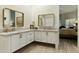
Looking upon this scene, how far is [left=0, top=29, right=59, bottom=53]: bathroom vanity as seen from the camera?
154cm

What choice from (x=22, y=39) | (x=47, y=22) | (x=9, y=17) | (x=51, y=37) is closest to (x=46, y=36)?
(x=51, y=37)

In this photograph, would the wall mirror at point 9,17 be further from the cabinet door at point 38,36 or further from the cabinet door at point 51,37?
the cabinet door at point 51,37

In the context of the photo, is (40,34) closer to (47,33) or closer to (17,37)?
(47,33)

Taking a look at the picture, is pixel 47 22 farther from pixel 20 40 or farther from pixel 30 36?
pixel 20 40

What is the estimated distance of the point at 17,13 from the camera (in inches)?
81.5

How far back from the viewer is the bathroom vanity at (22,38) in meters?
1.54

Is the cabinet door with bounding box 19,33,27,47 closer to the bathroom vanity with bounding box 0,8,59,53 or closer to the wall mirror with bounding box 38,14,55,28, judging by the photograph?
the bathroom vanity with bounding box 0,8,59,53

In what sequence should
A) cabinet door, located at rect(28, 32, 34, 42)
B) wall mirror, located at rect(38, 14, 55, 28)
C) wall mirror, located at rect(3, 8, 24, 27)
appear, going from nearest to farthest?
wall mirror, located at rect(3, 8, 24, 27) < wall mirror, located at rect(38, 14, 55, 28) < cabinet door, located at rect(28, 32, 34, 42)

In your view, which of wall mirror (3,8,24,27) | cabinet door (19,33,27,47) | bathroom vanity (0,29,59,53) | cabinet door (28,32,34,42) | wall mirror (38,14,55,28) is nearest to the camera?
bathroom vanity (0,29,59,53)

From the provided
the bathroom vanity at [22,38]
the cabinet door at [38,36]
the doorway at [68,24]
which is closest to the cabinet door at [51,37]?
the bathroom vanity at [22,38]

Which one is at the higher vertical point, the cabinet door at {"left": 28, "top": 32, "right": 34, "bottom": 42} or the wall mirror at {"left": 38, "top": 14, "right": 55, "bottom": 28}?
the wall mirror at {"left": 38, "top": 14, "right": 55, "bottom": 28}

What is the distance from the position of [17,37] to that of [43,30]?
676mm

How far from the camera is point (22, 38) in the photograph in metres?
1.97

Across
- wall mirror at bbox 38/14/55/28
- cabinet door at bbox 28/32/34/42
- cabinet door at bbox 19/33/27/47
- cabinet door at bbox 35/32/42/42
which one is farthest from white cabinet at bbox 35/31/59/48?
cabinet door at bbox 19/33/27/47
